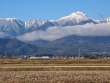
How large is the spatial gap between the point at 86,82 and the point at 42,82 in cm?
360

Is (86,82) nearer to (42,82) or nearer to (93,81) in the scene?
(93,81)

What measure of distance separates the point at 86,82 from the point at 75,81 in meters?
0.97

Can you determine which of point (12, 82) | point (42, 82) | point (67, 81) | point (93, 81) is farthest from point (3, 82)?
point (93, 81)

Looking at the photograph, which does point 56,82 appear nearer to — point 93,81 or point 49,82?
point 49,82

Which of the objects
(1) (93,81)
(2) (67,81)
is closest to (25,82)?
(2) (67,81)

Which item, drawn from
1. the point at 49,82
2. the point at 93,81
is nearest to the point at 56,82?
the point at 49,82

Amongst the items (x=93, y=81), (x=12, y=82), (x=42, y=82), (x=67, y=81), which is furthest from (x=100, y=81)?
(x=12, y=82)

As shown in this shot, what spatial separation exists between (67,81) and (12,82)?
453 cm

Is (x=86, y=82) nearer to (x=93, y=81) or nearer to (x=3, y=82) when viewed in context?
(x=93, y=81)

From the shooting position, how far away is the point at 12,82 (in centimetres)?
3303

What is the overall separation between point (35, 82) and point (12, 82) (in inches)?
74.2

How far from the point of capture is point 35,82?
33.0 metres

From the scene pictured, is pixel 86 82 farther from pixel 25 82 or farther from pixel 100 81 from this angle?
pixel 25 82

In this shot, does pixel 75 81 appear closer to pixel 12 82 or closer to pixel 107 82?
pixel 107 82
